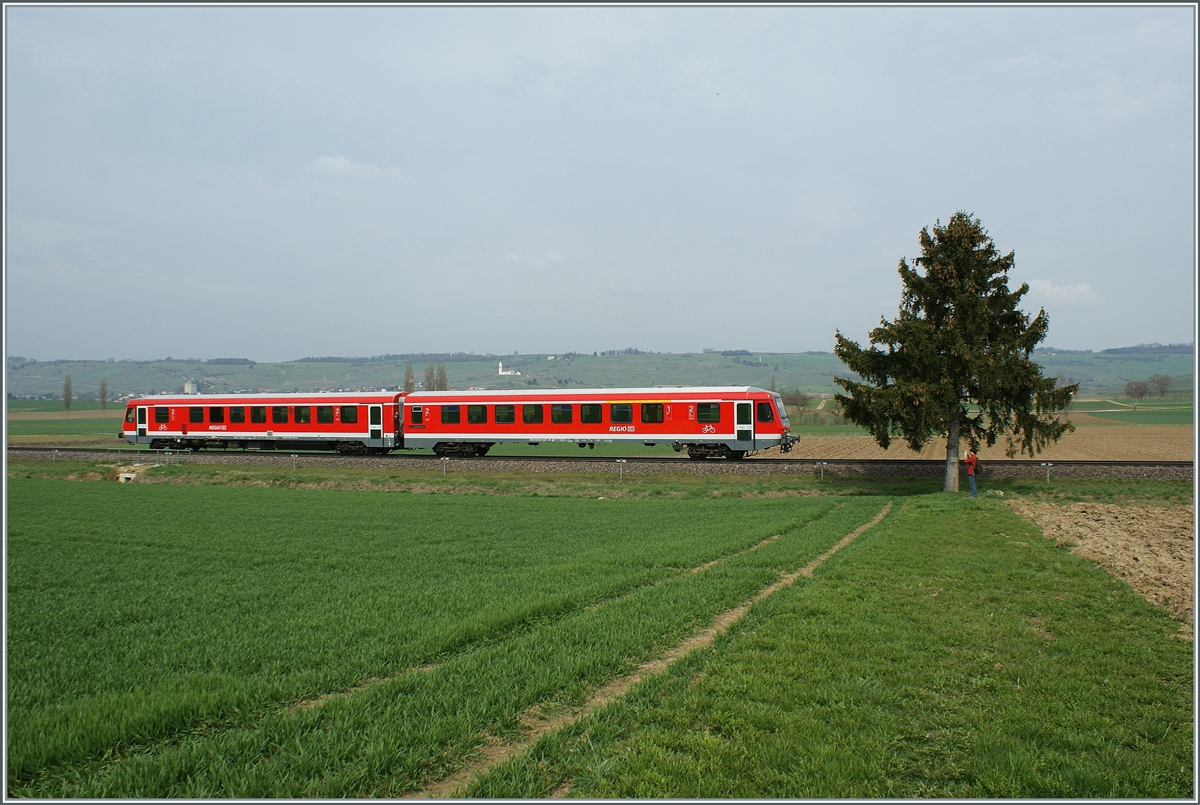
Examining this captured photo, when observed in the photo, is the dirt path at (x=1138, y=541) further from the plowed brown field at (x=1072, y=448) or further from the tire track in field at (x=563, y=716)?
the plowed brown field at (x=1072, y=448)

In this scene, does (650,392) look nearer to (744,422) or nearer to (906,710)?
(744,422)

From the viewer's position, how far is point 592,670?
22.0 feet

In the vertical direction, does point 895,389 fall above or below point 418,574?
above

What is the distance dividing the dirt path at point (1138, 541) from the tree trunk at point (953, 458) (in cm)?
404

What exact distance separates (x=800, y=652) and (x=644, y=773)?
306 centimetres

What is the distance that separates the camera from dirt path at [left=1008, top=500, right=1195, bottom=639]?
9.41m

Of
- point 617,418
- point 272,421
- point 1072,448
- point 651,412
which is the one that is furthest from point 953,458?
point 272,421

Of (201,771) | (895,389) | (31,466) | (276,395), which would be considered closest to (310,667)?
(201,771)

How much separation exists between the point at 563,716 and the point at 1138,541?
13.4m

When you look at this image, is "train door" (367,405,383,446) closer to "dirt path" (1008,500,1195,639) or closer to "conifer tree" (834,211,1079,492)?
"conifer tree" (834,211,1079,492)

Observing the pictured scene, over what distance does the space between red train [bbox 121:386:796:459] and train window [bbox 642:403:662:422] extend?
5 centimetres

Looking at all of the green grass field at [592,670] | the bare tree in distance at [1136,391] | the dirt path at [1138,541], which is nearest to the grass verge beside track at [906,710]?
the green grass field at [592,670]

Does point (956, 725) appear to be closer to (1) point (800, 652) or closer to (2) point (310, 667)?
(1) point (800, 652)

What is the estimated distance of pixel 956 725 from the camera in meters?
5.47
